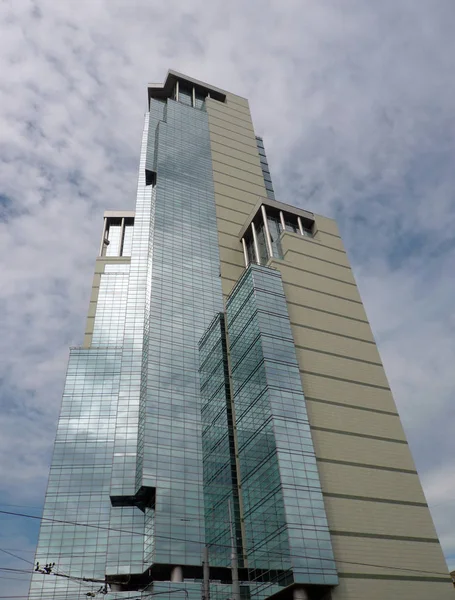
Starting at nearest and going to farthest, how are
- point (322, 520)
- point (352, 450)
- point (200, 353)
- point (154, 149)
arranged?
point (322, 520)
point (352, 450)
point (200, 353)
point (154, 149)

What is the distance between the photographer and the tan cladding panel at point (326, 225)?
80500 mm

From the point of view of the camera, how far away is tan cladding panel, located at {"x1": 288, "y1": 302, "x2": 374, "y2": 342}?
62.7 metres

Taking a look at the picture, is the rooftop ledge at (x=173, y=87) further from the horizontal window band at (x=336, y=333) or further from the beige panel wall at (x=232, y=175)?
the horizontal window band at (x=336, y=333)

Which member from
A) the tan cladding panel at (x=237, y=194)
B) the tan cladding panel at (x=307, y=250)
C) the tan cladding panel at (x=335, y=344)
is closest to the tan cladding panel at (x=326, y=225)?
the tan cladding panel at (x=307, y=250)

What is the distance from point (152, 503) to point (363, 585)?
23.8 meters

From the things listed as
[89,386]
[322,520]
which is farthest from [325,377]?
[89,386]

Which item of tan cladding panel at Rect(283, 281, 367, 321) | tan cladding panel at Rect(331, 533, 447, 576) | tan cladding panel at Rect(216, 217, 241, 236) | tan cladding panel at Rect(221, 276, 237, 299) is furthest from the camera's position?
tan cladding panel at Rect(216, 217, 241, 236)

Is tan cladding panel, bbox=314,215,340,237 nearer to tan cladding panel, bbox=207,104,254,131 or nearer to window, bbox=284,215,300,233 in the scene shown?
window, bbox=284,215,300,233

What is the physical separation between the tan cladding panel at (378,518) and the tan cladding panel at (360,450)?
14.4 feet

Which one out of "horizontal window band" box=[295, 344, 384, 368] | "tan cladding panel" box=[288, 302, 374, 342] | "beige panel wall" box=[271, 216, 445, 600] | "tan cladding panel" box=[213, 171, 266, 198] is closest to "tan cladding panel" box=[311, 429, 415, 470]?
"beige panel wall" box=[271, 216, 445, 600]

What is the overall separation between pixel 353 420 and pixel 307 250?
2722 centimetres

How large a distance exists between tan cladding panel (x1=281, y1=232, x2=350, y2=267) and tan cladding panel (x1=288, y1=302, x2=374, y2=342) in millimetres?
9333

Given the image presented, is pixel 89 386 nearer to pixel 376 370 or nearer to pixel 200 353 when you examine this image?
pixel 200 353

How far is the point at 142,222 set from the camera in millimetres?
92312
